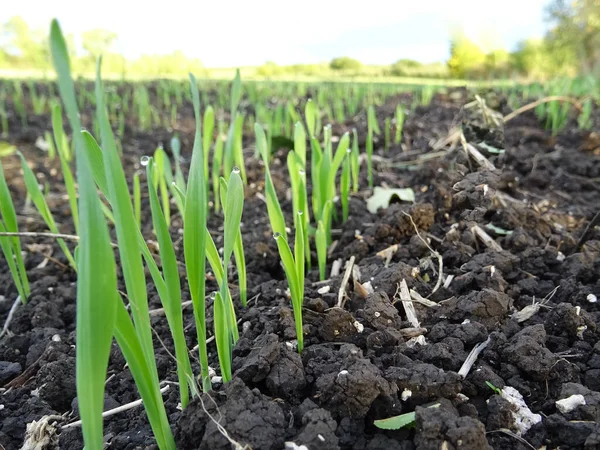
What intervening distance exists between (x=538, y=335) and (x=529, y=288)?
0.80ft

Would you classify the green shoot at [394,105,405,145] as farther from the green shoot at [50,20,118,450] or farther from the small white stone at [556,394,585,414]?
the green shoot at [50,20,118,450]

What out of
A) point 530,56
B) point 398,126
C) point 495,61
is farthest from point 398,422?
point 530,56

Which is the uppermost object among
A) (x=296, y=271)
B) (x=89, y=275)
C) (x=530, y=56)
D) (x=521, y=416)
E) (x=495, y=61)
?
(x=530, y=56)

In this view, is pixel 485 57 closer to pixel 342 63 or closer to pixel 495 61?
pixel 495 61

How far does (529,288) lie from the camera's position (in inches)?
41.7

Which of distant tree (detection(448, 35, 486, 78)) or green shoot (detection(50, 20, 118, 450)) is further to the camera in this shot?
distant tree (detection(448, 35, 486, 78))

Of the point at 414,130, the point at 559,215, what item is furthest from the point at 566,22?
the point at 559,215

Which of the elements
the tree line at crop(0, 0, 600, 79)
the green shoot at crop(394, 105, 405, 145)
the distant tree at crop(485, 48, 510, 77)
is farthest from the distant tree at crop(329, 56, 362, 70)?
the green shoot at crop(394, 105, 405, 145)

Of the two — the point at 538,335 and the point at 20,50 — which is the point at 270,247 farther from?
the point at 20,50

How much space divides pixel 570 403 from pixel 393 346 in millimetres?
274

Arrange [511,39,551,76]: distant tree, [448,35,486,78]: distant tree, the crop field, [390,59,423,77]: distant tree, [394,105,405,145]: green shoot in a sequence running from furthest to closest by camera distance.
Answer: [511,39,551,76]: distant tree, [390,59,423,77]: distant tree, [448,35,486,78]: distant tree, [394,105,405,145]: green shoot, the crop field

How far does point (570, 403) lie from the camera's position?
701mm

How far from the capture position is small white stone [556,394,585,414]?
0.70 metres

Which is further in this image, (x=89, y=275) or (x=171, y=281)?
(x=171, y=281)
